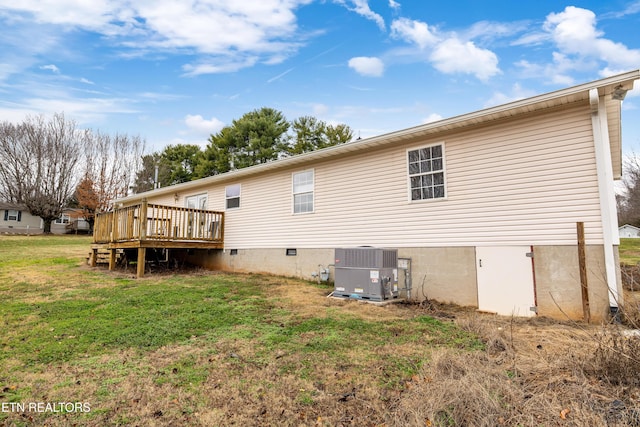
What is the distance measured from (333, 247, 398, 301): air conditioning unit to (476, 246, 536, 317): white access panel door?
164 cm

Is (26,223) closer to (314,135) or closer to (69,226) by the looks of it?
(69,226)

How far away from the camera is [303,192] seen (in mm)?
9664

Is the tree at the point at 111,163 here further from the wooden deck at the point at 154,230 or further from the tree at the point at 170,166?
the wooden deck at the point at 154,230

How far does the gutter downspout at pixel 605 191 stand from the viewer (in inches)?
202

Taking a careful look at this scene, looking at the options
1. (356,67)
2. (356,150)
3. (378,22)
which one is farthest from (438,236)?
(356,67)

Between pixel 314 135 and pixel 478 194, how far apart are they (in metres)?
20.2

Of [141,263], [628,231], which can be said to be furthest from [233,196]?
[628,231]

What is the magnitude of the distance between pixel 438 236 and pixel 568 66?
8.10m

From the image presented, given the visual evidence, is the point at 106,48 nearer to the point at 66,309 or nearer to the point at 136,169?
the point at 66,309

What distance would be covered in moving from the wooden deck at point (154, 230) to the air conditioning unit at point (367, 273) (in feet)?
18.4

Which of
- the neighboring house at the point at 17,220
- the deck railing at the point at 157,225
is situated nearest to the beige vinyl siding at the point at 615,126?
the deck railing at the point at 157,225

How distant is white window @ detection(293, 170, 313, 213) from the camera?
9523 mm

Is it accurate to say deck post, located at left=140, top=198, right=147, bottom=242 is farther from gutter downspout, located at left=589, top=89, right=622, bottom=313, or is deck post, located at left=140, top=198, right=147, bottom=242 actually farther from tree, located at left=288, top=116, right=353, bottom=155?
tree, located at left=288, top=116, right=353, bottom=155

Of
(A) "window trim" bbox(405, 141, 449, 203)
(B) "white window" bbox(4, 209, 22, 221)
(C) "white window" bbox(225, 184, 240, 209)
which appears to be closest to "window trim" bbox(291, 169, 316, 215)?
(C) "white window" bbox(225, 184, 240, 209)
